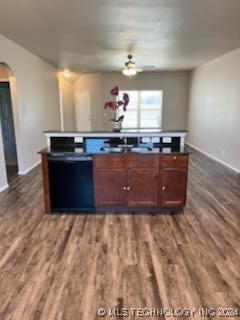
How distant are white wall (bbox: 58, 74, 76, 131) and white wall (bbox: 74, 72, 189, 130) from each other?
2.47 ft

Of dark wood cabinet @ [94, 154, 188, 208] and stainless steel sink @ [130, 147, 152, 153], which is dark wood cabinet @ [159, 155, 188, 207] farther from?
stainless steel sink @ [130, 147, 152, 153]

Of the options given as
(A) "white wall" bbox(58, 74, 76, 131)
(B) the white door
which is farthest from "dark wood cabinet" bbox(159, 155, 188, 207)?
(B) the white door

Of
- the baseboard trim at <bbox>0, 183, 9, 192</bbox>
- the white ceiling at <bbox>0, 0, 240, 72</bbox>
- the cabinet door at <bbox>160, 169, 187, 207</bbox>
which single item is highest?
the white ceiling at <bbox>0, 0, 240, 72</bbox>

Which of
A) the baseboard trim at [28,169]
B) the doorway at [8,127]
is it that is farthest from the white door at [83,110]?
the doorway at [8,127]

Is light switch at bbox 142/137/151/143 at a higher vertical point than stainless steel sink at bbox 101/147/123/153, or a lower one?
higher

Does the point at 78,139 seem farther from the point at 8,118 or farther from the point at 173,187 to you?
the point at 8,118

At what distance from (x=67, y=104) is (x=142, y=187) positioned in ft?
23.0

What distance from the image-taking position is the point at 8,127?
553 cm

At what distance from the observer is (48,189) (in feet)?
10.7

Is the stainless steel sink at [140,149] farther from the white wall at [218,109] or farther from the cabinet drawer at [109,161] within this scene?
the white wall at [218,109]

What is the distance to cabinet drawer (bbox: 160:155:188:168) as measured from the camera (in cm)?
317

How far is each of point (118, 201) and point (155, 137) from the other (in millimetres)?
1033

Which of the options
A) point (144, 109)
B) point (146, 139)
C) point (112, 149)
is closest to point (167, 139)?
point (146, 139)

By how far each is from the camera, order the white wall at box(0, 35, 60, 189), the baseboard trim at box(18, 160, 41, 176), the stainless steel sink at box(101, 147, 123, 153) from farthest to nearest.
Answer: the baseboard trim at box(18, 160, 41, 176) < the white wall at box(0, 35, 60, 189) < the stainless steel sink at box(101, 147, 123, 153)
